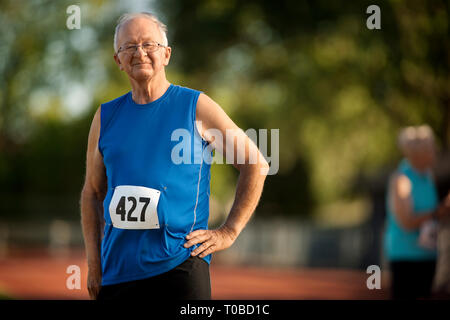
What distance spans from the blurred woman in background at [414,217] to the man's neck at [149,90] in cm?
248

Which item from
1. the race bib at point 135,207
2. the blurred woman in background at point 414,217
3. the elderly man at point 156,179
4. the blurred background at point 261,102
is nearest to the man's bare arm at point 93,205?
the elderly man at point 156,179

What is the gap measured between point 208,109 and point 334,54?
1709cm

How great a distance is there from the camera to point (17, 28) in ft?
76.4

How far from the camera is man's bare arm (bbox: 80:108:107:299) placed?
3.01 m

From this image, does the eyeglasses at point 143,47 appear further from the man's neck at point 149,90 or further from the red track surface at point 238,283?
the red track surface at point 238,283

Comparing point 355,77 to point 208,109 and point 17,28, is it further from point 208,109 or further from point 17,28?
point 208,109

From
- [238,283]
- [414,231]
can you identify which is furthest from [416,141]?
[238,283]

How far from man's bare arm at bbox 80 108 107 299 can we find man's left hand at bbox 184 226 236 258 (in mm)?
575

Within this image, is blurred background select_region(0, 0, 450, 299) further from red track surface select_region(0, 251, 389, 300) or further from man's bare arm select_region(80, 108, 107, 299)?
man's bare arm select_region(80, 108, 107, 299)

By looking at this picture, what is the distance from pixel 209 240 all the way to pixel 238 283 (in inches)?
550

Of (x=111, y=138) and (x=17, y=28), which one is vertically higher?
(x=17, y=28)

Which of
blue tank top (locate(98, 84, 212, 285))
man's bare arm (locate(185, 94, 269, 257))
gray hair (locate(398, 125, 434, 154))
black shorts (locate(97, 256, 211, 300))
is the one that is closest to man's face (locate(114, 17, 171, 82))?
blue tank top (locate(98, 84, 212, 285))

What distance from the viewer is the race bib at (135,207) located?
2.71 m

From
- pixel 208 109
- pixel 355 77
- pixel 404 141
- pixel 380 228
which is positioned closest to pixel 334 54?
pixel 355 77
